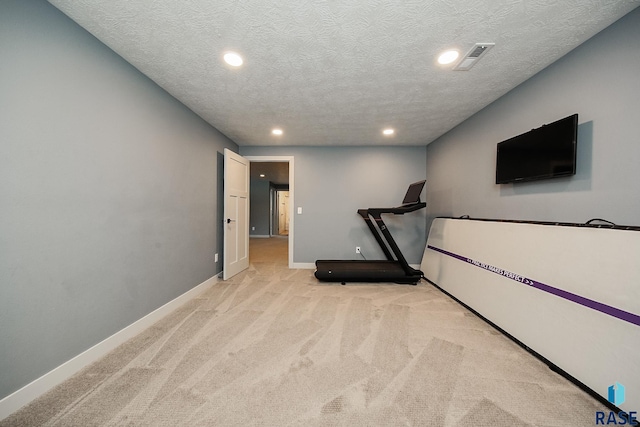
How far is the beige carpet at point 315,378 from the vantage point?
3.91 ft

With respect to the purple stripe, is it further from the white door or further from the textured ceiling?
the white door

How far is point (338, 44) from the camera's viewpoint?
5.28 ft

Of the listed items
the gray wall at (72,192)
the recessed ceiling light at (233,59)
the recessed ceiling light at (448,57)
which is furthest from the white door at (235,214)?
the recessed ceiling light at (448,57)

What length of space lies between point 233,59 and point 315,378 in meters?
2.44

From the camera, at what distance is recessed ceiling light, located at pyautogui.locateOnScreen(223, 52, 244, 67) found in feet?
5.64

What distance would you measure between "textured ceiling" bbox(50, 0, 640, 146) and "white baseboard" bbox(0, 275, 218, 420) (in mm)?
2254

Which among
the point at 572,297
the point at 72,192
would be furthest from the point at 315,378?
the point at 72,192

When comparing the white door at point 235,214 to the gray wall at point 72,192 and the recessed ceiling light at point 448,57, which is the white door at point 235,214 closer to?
the gray wall at point 72,192

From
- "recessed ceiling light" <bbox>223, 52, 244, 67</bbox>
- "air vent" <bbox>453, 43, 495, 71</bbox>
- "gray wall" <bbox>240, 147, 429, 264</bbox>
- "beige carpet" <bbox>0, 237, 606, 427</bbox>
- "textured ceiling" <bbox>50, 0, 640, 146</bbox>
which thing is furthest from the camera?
"gray wall" <bbox>240, 147, 429, 264</bbox>

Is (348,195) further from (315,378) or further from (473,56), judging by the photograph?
(315,378)

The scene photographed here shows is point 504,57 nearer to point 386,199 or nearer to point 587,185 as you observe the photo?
point 587,185

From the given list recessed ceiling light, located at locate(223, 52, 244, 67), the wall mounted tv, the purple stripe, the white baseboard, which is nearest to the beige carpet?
the white baseboard

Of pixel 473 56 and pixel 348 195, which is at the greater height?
pixel 473 56

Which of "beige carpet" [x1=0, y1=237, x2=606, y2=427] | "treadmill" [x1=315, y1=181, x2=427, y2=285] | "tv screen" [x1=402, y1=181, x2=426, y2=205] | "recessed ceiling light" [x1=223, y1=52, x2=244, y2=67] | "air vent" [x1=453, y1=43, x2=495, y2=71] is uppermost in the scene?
"air vent" [x1=453, y1=43, x2=495, y2=71]
